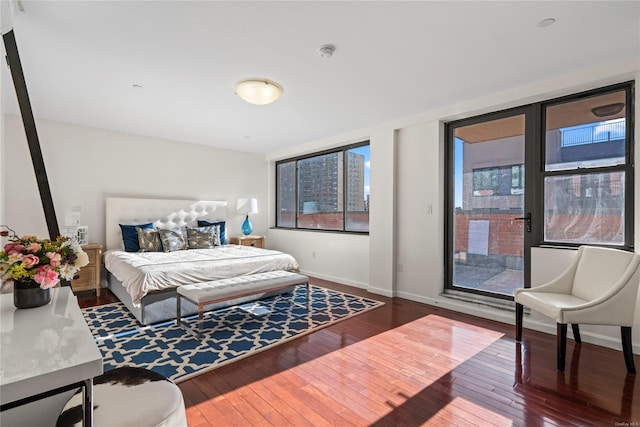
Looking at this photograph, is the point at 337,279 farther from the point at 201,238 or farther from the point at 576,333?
the point at 576,333

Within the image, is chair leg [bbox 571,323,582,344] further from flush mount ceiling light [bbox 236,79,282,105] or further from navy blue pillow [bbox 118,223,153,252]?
navy blue pillow [bbox 118,223,153,252]

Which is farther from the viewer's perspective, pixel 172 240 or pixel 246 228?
pixel 246 228

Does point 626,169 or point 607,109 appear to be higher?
point 607,109

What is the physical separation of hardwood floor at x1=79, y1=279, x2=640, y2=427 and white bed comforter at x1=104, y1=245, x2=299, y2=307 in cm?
129

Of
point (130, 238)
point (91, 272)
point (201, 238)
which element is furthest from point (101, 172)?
point (201, 238)

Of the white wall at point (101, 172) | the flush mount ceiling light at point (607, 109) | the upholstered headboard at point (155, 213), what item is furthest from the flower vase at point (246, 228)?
the flush mount ceiling light at point (607, 109)

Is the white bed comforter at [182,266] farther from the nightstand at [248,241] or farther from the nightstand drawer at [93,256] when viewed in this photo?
the nightstand at [248,241]

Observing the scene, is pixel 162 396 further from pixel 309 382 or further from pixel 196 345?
pixel 196 345

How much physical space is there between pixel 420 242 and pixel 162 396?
357 centimetres

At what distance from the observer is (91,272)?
4277 millimetres

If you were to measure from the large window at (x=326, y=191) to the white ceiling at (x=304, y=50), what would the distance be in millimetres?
1505

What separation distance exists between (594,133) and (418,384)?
9.48 ft

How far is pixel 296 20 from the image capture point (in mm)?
2105

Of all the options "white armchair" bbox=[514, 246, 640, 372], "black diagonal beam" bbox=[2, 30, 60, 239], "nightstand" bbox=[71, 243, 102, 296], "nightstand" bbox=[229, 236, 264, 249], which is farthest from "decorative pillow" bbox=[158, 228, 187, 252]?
"white armchair" bbox=[514, 246, 640, 372]
